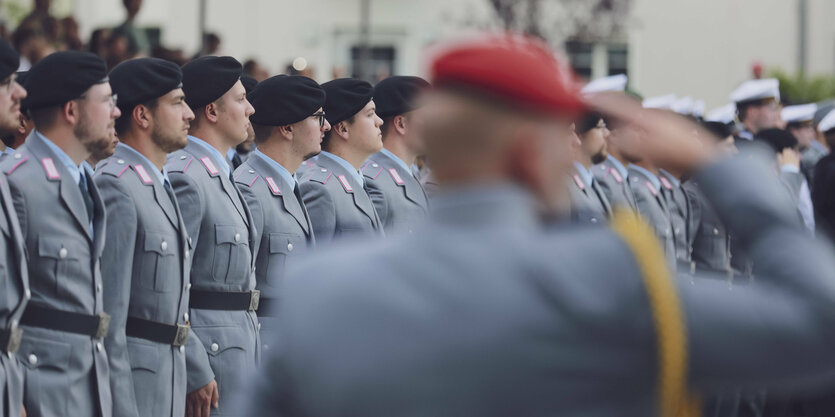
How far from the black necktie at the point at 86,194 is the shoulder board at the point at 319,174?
179 cm

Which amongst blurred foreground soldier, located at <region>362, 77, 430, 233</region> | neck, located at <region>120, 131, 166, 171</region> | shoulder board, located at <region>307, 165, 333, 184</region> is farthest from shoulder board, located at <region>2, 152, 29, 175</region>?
blurred foreground soldier, located at <region>362, 77, 430, 233</region>

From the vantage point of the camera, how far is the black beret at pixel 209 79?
5906mm

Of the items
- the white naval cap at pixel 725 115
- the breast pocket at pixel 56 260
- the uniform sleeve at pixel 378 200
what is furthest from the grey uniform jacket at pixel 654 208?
the breast pocket at pixel 56 260

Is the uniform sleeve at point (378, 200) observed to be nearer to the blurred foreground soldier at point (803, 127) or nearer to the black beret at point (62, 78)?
the black beret at point (62, 78)

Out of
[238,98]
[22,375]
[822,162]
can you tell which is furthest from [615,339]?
[822,162]

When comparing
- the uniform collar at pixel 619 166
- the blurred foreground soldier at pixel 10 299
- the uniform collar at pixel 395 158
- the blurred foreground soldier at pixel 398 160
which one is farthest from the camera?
the uniform collar at pixel 619 166

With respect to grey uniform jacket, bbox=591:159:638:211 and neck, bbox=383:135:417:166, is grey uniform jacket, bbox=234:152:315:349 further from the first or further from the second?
grey uniform jacket, bbox=591:159:638:211

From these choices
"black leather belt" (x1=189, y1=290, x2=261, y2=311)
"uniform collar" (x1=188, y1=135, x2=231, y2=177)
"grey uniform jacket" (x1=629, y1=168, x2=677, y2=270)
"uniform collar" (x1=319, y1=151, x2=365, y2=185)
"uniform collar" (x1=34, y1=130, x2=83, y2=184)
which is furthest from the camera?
"grey uniform jacket" (x1=629, y1=168, x2=677, y2=270)

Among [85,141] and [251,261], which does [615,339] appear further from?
[251,261]

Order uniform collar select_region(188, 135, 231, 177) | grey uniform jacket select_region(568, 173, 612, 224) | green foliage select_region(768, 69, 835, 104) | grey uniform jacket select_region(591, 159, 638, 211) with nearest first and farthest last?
1. uniform collar select_region(188, 135, 231, 177)
2. grey uniform jacket select_region(568, 173, 612, 224)
3. grey uniform jacket select_region(591, 159, 638, 211)
4. green foliage select_region(768, 69, 835, 104)

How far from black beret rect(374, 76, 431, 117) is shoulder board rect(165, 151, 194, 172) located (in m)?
1.80

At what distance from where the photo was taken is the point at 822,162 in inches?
385

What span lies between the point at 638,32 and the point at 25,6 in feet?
43.0

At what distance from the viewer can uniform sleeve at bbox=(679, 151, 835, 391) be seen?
1.86 metres
